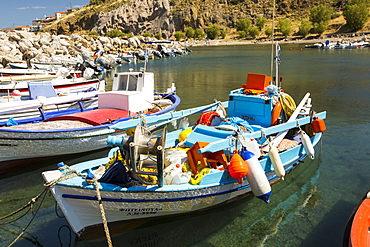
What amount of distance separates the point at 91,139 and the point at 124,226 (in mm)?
5621

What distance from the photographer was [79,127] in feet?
41.3

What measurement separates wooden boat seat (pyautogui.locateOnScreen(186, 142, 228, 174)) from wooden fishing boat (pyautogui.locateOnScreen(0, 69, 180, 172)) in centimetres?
557

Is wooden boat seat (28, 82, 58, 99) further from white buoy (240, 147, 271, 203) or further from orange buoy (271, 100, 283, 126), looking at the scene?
white buoy (240, 147, 271, 203)

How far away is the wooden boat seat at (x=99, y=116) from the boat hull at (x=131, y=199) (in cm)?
492

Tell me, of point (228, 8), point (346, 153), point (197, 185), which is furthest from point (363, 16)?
point (197, 185)

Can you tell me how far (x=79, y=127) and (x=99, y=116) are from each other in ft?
3.91

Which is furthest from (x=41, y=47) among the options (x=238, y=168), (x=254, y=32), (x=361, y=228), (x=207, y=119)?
(x=254, y=32)

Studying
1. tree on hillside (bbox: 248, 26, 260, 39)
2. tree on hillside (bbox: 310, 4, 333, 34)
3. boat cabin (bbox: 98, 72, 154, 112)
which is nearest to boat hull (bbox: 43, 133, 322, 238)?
boat cabin (bbox: 98, 72, 154, 112)

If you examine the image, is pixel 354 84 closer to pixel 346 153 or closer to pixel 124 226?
pixel 346 153

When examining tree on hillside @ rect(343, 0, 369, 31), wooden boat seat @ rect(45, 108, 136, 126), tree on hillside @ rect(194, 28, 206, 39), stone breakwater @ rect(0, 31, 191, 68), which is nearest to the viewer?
wooden boat seat @ rect(45, 108, 136, 126)

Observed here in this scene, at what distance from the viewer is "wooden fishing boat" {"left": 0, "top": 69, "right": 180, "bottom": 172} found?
11.8m

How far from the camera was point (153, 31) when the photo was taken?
14188 cm

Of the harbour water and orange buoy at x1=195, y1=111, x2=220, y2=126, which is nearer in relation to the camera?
the harbour water

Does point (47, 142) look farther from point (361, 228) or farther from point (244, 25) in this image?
point (244, 25)
